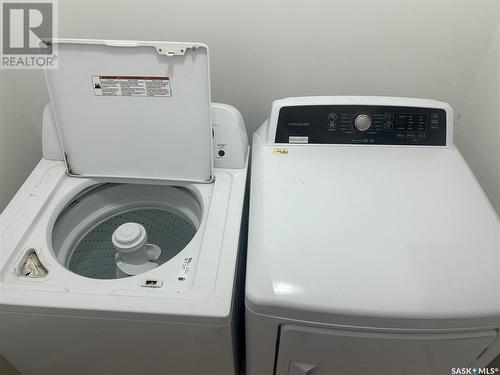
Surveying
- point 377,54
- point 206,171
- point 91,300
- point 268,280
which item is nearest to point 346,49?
point 377,54

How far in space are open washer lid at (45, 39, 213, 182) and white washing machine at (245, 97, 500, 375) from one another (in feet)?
0.83

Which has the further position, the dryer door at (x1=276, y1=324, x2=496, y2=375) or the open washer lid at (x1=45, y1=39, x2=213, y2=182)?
the open washer lid at (x1=45, y1=39, x2=213, y2=182)

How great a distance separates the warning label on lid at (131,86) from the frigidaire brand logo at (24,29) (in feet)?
0.99

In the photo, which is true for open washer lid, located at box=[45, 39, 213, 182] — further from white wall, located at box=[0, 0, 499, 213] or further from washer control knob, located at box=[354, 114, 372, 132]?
washer control knob, located at box=[354, 114, 372, 132]

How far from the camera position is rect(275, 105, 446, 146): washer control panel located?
120 centimetres

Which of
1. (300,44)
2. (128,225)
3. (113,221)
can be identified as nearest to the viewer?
(128,225)

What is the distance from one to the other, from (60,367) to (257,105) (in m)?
1.17

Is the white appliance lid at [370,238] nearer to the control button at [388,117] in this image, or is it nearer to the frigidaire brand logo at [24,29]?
the control button at [388,117]

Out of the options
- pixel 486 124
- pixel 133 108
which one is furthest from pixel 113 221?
pixel 486 124

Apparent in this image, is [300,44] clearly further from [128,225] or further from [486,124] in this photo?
[128,225]

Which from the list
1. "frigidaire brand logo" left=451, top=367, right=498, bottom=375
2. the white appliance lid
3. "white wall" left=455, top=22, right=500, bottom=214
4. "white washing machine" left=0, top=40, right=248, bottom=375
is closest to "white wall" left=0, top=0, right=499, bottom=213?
"white wall" left=455, top=22, right=500, bottom=214

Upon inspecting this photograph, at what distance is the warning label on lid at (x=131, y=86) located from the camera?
3.67 feet

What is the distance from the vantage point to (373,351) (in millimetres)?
932

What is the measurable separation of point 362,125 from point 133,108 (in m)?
0.75
